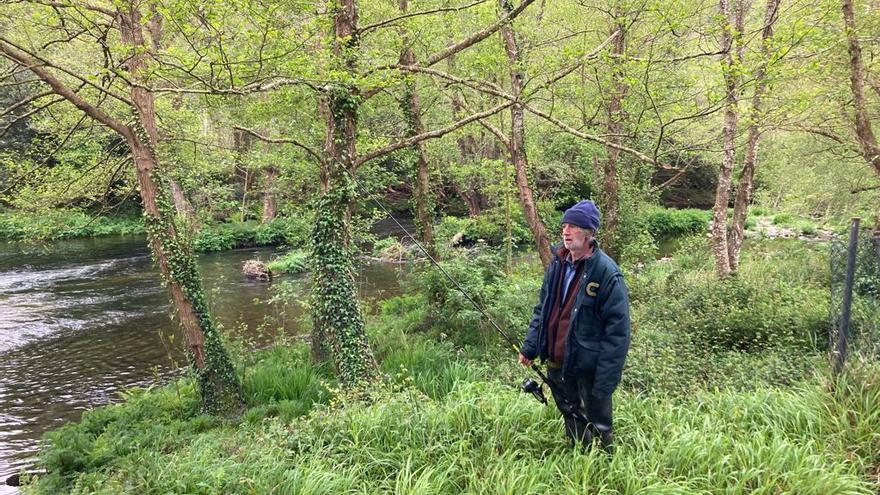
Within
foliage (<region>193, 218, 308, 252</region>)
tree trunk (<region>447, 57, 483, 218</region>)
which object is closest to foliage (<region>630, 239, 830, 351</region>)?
tree trunk (<region>447, 57, 483, 218</region>)

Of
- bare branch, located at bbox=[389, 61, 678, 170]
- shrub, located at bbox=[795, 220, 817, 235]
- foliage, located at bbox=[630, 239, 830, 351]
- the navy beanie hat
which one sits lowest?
shrub, located at bbox=[795, 220, 817, 235]

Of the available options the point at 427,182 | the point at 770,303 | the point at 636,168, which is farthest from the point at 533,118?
the point at 770,303

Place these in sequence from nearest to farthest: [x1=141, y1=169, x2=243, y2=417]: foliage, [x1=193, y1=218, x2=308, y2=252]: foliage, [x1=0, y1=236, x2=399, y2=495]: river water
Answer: [x1=141, y1=169, x2=243, y2=417]: foliage
[x1=0, y1=236, x2=399, y2=495]: river water
[x1=193, y1=218, x2=308, y2=252]: foliage

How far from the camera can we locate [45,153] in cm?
838

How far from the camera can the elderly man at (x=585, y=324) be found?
3.33 m

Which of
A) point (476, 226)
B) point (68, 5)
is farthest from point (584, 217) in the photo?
point (476, 226)

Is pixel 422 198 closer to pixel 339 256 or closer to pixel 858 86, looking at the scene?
pixel 339 256

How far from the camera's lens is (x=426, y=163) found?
11.0 metres

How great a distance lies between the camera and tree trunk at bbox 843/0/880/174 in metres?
7.48

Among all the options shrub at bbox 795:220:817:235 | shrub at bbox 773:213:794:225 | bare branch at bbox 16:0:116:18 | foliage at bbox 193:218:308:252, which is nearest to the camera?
bare branch at bbox 16:0:116:18

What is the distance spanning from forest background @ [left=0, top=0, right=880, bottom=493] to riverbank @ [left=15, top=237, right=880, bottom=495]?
4 centimetres

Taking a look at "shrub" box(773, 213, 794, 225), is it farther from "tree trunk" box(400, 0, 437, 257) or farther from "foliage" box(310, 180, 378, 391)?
"foliage" box(310, 180, 378, 391)


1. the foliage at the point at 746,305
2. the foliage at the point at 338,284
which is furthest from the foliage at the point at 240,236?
the foliage at the point at 746,305

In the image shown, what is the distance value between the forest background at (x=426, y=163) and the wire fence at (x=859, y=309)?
1.24 feet
